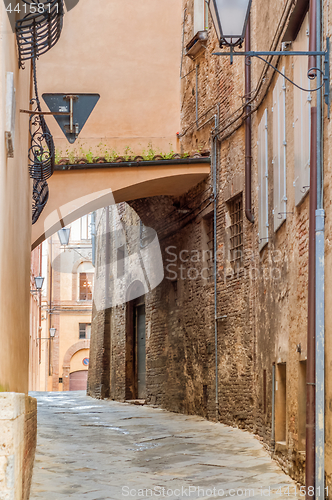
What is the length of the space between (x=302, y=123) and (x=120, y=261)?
13043mm

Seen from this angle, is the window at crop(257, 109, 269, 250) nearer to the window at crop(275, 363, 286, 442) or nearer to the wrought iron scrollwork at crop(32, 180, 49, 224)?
the window at crop(275, 363, 286, 442)

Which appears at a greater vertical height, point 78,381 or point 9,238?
point 9,238

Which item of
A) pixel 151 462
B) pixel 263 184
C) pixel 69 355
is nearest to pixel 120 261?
pixel 263 184

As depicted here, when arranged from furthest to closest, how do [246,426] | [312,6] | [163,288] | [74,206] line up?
[163,288], [74,206], [246,426], [312,6]

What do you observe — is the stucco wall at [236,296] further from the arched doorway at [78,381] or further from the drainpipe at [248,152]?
the arched doorway at [78,381]

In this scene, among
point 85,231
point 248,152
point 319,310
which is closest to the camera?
point 319,310

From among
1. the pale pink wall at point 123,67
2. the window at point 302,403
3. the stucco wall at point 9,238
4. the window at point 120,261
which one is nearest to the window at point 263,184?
the window at point 302,403

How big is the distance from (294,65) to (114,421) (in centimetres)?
783

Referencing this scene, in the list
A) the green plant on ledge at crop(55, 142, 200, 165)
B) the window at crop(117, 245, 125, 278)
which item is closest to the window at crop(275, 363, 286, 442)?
the green plant on ledge at crop(55, 142, 200, 165)

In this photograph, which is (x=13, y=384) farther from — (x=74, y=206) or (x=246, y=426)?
(x=74, y=206)

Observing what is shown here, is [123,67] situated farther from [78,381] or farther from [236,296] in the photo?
[78,381]

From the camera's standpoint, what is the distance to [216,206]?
12.2 meters

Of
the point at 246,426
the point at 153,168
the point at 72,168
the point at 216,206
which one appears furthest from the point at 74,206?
the point at 246,426

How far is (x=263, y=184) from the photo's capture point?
919 centimetres
